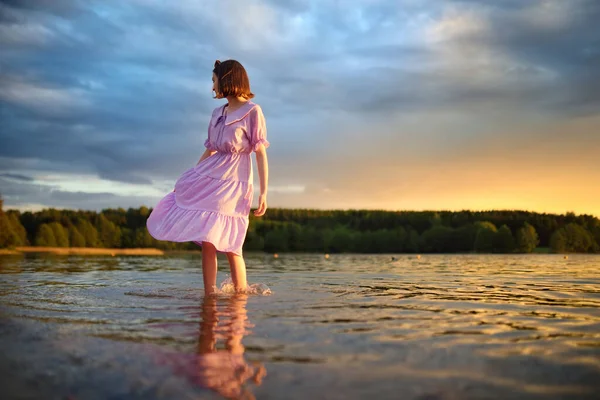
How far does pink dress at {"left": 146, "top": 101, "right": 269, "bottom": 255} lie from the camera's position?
24.3 feet

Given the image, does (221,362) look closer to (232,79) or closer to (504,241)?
(232,79)

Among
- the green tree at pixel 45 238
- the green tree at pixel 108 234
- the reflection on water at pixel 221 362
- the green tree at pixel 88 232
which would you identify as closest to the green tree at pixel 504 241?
the green tree at pixel 108 234

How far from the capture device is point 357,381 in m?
3.08

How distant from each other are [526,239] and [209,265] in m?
79.6

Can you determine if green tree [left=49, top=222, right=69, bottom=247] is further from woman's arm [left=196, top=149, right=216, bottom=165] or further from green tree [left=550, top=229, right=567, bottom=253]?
woman's arm [left=196, top=149, right=216, bottom=165]

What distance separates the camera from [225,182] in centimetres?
754

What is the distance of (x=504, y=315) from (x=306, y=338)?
7.97ft

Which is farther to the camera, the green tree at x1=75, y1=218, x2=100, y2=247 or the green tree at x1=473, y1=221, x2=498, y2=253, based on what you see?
the green tree at x1=75, y1=218, x2=100, y2=247

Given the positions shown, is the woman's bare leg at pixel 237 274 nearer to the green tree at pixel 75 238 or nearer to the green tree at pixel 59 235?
the green tree at pixel 59 235

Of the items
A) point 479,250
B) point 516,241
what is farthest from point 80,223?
point 516,241

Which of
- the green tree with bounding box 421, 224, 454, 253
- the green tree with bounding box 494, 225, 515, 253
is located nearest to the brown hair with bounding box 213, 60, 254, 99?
the green tree with bounding box 494, 225, 515, 253

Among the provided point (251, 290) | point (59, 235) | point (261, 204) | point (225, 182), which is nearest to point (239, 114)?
point (225, 182)

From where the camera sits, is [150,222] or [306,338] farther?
[150,222]

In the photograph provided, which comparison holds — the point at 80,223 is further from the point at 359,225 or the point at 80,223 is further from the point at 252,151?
the point at 252,151
